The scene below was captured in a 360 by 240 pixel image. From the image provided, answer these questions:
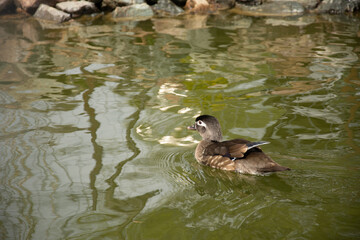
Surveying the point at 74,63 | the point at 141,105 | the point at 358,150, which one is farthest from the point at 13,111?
the point at 358,150

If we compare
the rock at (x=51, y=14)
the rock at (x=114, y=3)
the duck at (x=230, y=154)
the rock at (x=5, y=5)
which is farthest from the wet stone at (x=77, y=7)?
the duck at (x=230, y=154)

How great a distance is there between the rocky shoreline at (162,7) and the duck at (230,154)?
1033cm

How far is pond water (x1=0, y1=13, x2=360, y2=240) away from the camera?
13.3ft

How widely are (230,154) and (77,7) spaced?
11.5 metres

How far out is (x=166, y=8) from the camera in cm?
1552

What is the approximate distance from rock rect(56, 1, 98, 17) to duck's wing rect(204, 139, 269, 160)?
1113cm

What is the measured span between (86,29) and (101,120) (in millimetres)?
7379

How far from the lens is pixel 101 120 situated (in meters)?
6.45

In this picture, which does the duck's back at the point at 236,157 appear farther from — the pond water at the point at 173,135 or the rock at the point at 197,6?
the rock at the point at 197,6

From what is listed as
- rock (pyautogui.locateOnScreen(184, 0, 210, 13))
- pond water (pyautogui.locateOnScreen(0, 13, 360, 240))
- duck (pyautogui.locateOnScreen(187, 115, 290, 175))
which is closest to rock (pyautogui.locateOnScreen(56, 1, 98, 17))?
rock (pyautogui.locateOnScreen(184, 0, 210, 13))

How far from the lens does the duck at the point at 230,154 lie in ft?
15.3

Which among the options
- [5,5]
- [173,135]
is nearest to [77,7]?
[5,5]

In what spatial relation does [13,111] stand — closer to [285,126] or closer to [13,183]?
[13,183]

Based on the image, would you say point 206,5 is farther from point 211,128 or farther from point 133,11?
point 211,128
